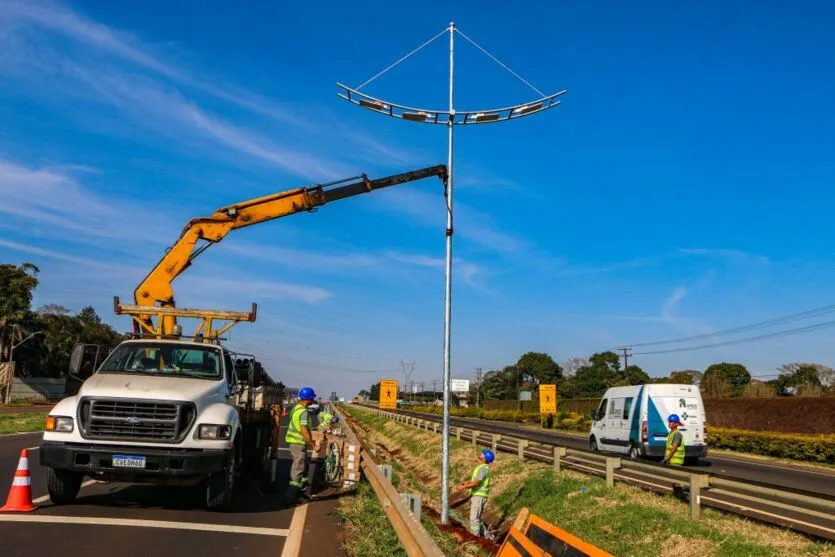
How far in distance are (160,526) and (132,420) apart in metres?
1.27

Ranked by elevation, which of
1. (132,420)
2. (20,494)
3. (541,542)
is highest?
(132,420)

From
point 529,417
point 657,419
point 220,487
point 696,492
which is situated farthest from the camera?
point 529,417

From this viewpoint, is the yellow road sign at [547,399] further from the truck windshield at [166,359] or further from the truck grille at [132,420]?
the truck grille at [132,420]

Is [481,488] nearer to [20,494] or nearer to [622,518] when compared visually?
[622,518]

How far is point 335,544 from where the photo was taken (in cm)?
743

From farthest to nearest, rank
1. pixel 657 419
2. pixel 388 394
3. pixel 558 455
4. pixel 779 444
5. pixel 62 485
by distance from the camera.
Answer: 1. pixel 388 394
2. pixel 779 444
3. pixel 657 419
4. pixel 558 455
5. pixel 62 485

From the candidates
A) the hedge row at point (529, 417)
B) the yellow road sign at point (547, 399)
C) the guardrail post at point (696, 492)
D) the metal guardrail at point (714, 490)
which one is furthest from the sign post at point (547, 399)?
the guardrail post at point (696, 492)

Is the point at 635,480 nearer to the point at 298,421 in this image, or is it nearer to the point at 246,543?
the point at 298,421

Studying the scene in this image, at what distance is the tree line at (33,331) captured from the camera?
52.9m

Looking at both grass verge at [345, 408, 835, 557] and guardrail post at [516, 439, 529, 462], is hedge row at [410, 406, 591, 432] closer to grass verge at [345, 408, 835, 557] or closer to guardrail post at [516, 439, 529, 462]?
guardrail post at [516, 439, 529, 462]

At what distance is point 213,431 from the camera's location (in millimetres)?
8195

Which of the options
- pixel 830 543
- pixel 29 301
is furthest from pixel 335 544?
pixel 29 301

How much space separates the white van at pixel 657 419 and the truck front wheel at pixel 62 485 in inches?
564

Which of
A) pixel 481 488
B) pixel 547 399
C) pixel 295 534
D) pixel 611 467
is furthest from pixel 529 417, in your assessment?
pixel 295 534
